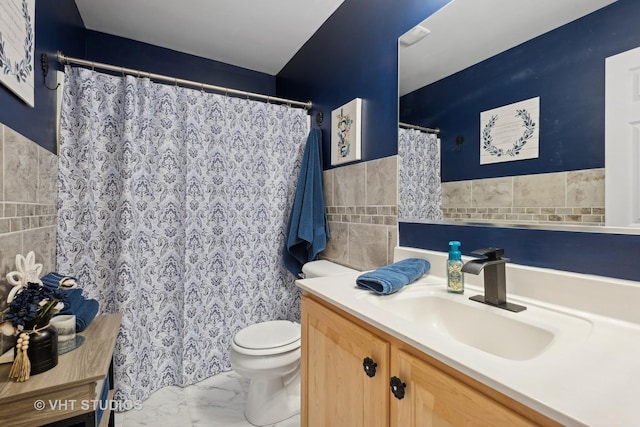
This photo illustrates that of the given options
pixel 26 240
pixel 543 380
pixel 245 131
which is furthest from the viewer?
pixel 245 131

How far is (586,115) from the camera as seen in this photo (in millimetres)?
796

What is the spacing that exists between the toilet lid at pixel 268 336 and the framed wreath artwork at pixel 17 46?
4.39 ft

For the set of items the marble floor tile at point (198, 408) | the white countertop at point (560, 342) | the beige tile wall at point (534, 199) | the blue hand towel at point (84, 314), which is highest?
the beige tile wall at point (534, 199)

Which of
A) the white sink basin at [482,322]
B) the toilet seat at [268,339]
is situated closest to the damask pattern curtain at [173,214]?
the toilet seat at [268,339]

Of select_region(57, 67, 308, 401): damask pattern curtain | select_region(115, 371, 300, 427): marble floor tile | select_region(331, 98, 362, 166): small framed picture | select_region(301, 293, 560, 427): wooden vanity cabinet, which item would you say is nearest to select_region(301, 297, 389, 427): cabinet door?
select_region(301, 293, 560, 427): wooden vanity cabinet

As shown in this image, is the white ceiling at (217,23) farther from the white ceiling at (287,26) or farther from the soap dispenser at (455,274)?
the soap dispenser at (455,274)

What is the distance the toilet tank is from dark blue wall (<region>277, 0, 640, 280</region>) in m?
0.45

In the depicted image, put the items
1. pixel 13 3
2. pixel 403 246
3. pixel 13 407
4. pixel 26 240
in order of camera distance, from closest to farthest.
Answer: pixel 13 407 < pixel 13 3 < pixel 26 240 < pixel 403 246

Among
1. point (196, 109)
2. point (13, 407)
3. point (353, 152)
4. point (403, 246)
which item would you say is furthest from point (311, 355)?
point (196, 109)

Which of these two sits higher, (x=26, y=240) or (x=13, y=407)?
(x=26, y=240)

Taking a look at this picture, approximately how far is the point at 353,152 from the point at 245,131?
80cm

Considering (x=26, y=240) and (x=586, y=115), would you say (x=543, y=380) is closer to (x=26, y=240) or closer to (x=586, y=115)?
(x=586, y=115)

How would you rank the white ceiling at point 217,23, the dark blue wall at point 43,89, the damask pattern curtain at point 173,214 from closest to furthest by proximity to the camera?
1. the dark blue wall at point 43,89
2. the damask pattern curtain at point 173,214
3. the white ceiling at point 217,23

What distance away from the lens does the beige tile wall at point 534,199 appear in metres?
0.78
